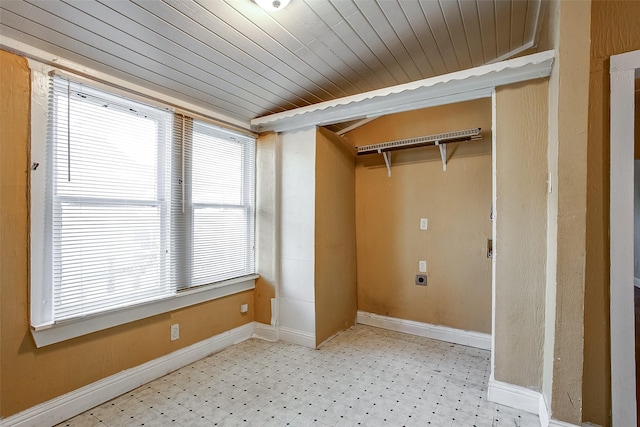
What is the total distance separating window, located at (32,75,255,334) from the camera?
174 centimetres

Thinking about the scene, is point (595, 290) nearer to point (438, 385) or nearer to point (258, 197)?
point (438, 385)

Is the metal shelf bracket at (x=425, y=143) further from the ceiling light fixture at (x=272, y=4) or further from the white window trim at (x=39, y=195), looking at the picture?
the white window trim at (x=39, y=195)

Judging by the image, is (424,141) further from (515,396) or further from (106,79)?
(106,79)

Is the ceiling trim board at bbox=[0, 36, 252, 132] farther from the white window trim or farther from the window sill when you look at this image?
the window sill

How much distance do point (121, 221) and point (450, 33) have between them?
265 centimetres

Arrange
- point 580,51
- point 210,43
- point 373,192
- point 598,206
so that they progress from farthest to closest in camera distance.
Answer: point 373,192, point 210,43, point 598,206, point 580,51

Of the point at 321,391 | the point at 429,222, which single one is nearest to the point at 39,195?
the point at 321,391

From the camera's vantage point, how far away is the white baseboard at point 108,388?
1.64 meters

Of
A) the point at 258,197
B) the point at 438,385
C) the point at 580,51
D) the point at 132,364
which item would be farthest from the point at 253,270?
the point at 580,51

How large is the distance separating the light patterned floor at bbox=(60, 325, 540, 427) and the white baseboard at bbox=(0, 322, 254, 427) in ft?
0.18

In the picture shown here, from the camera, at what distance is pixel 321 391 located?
2.05m

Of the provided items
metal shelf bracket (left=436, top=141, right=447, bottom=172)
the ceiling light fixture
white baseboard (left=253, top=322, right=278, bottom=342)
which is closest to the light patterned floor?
white baseboard (left=253, top=322, right=278, bottom=342)

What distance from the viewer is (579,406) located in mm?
1508

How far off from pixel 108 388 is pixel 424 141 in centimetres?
316
